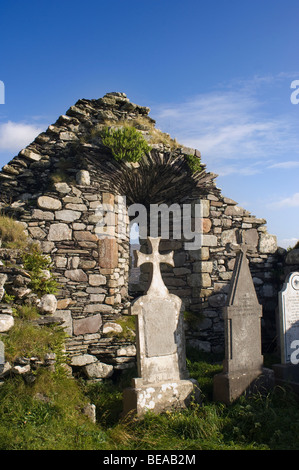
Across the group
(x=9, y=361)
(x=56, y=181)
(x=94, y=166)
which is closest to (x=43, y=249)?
(x=56, y=181)

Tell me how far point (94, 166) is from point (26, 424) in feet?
16.8

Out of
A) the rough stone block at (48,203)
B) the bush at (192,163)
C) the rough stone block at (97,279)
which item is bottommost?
the rough stone block at (97,279)

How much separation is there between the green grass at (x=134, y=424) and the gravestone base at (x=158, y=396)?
13 cm

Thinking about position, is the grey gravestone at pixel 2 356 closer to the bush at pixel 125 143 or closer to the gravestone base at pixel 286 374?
the gravestone base at pixel 286 374

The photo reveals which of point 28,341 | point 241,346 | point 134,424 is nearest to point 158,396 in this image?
point 134,424

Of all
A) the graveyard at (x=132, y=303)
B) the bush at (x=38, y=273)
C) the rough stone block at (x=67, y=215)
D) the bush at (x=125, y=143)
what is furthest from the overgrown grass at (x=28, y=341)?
the bush at (x=125, y=143)

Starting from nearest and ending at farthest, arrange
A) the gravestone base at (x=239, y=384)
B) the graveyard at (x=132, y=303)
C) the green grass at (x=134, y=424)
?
the green grass at (x=134, y=424) < the graveyard at (x=132, y=303) < the gravestone base at (x=239, y=384)

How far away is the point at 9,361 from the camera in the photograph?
15.2 feet

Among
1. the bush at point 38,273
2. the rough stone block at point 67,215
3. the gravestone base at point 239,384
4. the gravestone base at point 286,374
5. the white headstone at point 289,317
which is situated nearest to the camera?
the gravestone base at point 239,384

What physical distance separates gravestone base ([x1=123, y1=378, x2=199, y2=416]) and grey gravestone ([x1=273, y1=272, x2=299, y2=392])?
5.74ft

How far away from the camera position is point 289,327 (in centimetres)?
624

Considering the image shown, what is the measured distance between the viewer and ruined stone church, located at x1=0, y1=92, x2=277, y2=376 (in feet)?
22.9

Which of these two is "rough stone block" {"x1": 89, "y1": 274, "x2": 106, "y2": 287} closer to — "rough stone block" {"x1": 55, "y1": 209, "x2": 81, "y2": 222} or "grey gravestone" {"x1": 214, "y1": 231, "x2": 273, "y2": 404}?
"rough stone block" {"x1": 55, "y1": 209, "x2": 81, "y2": 222}

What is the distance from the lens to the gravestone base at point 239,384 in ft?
17.3
